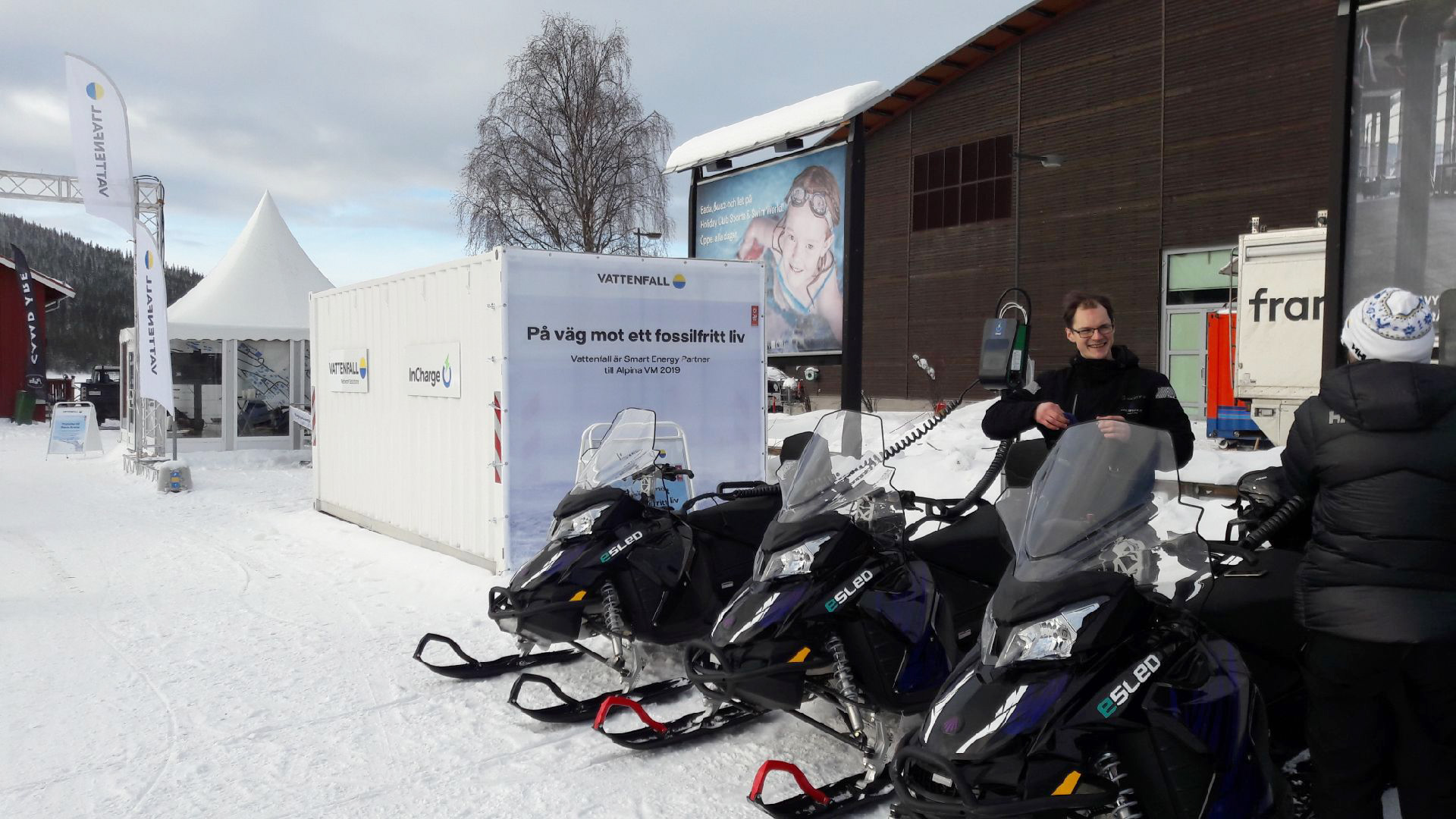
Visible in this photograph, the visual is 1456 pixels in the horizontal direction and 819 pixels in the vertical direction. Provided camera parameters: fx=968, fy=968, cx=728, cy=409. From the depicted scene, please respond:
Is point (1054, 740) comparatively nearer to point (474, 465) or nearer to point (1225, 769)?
point (1225, 769)

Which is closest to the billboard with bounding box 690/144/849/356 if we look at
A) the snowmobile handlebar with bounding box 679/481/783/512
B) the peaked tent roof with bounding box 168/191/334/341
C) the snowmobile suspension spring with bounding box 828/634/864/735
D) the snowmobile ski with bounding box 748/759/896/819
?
the snowmobile handlebar with bounding box 679/481/783/512

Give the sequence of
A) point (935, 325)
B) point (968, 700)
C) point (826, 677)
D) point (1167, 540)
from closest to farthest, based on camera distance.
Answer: point (968, 700)
point (1167, 540)
point (826, 677)
point (935, 325)

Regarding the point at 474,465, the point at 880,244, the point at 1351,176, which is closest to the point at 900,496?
the point at 1351,176

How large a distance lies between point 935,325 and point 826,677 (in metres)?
16.4

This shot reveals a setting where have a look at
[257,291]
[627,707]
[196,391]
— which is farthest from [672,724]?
[257,291]

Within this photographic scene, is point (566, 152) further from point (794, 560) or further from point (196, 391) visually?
point (794, 560)

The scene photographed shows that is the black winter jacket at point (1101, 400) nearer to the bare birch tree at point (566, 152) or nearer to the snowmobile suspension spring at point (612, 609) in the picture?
the snowmobile suspension spring at point (612, 609)

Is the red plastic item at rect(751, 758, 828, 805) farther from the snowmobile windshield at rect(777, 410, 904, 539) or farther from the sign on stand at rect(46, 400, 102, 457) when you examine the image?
the sign on stand at rect(46, 400, 102, 457)

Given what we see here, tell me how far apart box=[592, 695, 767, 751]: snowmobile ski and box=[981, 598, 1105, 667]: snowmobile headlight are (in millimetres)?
1512

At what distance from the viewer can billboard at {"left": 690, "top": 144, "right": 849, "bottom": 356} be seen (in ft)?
31.5

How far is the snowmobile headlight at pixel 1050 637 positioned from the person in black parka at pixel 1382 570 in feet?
2.13

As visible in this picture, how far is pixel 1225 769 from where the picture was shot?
2217 millimetres

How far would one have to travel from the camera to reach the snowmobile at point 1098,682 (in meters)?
2.14

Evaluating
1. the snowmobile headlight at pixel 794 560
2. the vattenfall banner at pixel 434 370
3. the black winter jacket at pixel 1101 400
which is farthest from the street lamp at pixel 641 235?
the snowmobile headlight at pixel 794 560
